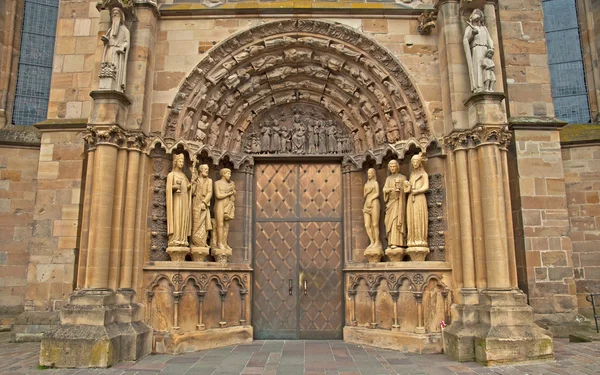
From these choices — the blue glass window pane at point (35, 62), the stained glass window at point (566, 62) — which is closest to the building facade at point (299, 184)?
the stained glass window at point (566, 62)

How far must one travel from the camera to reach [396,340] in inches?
312

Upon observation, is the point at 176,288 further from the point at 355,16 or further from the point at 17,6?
the point at 17,6

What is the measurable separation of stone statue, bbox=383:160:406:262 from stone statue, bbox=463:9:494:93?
203cm

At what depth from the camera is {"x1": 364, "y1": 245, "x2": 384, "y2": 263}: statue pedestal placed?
853 centimetres

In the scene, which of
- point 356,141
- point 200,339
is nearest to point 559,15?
point 356,141

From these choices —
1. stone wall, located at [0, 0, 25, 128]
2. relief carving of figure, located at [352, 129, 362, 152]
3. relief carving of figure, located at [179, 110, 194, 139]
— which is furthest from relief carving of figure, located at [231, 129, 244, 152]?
stone wall, located at [0, 0, 25, 128]

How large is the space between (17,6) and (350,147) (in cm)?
924

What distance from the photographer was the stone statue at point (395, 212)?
8305 mm

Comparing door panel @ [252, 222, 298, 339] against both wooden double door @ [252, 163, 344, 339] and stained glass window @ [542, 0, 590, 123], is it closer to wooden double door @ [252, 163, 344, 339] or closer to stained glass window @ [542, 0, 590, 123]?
wooden double door @ [252, 163, 344, 339]

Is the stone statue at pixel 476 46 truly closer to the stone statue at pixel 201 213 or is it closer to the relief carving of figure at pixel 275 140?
the relief carving of figure at pixel 275 140

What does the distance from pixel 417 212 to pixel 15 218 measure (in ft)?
28.8

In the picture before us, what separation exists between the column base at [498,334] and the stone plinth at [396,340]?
256 mm

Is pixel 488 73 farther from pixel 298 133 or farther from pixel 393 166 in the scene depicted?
pixel 298 133

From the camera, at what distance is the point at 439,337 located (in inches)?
301
